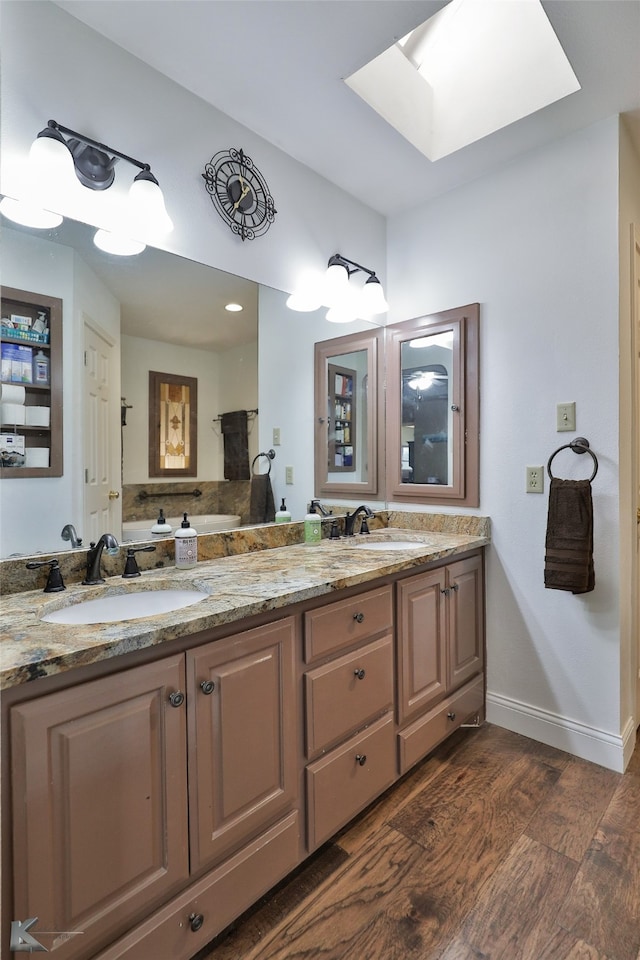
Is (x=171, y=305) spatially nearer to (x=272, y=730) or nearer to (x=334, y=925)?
(x=272, y=730)

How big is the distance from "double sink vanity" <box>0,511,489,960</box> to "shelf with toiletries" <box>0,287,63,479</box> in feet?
1.19

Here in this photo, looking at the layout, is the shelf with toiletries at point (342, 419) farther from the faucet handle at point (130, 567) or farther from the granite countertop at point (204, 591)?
the faucet handle at point (130, 567)

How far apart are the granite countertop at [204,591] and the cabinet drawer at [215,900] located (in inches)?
23.1

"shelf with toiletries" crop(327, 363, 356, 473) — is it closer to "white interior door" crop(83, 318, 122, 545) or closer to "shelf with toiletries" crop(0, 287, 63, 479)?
"white interior door" crop(83, 318, 122, 545)

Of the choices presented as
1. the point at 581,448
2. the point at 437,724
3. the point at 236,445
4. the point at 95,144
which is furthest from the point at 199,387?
the point at 437,724

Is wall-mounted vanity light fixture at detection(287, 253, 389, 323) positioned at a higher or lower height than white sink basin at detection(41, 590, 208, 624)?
higher

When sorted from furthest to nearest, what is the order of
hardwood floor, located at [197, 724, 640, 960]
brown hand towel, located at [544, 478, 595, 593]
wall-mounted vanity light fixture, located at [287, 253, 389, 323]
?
wall-mounted vanity light fixture, located at [287, 253, 389, 323]
brown hand towel, located at [544, 478, 595, 593]
hardwood floor, located at [197, 724, 640, 960]

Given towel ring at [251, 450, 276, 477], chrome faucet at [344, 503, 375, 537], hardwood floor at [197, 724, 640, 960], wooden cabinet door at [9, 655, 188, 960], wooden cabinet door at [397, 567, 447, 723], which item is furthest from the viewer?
chrome faucet at [344, 503, 375, 537]

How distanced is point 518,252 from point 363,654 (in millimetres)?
1782

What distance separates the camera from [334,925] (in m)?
1.20

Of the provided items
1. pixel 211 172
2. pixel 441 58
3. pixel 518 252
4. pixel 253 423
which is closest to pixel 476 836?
pixel 253 423

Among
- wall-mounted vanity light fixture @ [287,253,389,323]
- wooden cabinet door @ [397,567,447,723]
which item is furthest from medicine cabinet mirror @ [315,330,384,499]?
wooden cabinet door @ [397,567,447,723]

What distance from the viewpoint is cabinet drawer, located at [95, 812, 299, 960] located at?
988 mm

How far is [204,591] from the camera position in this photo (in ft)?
4.41
